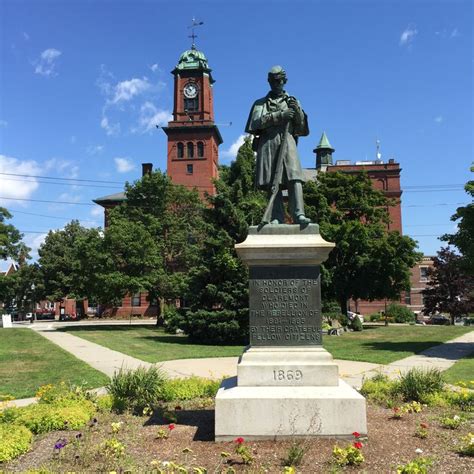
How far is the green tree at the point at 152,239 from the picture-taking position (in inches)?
1280

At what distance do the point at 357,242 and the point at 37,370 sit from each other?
2523 centimetres

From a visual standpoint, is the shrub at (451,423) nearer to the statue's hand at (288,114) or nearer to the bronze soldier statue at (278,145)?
the bronze soldier statue at (278,145)

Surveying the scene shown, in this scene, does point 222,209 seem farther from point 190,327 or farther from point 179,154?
point 179,154

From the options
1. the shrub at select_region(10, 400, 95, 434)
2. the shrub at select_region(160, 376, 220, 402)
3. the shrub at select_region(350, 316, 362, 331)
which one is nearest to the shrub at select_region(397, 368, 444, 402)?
the shrub at select_region(160, 376, 220, 402)

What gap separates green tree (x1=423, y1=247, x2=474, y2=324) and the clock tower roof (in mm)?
35494

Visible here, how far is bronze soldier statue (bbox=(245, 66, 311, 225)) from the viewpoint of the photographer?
727 cm

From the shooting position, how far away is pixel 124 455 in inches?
210

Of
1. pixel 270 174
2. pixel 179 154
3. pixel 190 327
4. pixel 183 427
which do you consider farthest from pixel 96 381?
pixel 179 154

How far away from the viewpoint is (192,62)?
61.7 meters

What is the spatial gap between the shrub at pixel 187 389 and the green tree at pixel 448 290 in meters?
41.0

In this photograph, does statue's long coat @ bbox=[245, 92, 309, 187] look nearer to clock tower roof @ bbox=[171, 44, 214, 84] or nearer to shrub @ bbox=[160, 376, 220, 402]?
shrub @ bbox=[160, 376, 220, 402]

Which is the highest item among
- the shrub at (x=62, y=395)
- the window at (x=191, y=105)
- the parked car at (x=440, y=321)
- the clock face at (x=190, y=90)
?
the clock face at (x=190, y=90)

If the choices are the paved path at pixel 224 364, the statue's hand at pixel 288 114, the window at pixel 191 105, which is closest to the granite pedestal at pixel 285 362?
the statue's hand at pixel 288 114

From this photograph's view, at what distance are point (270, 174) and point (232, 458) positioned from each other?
12.9 feet
